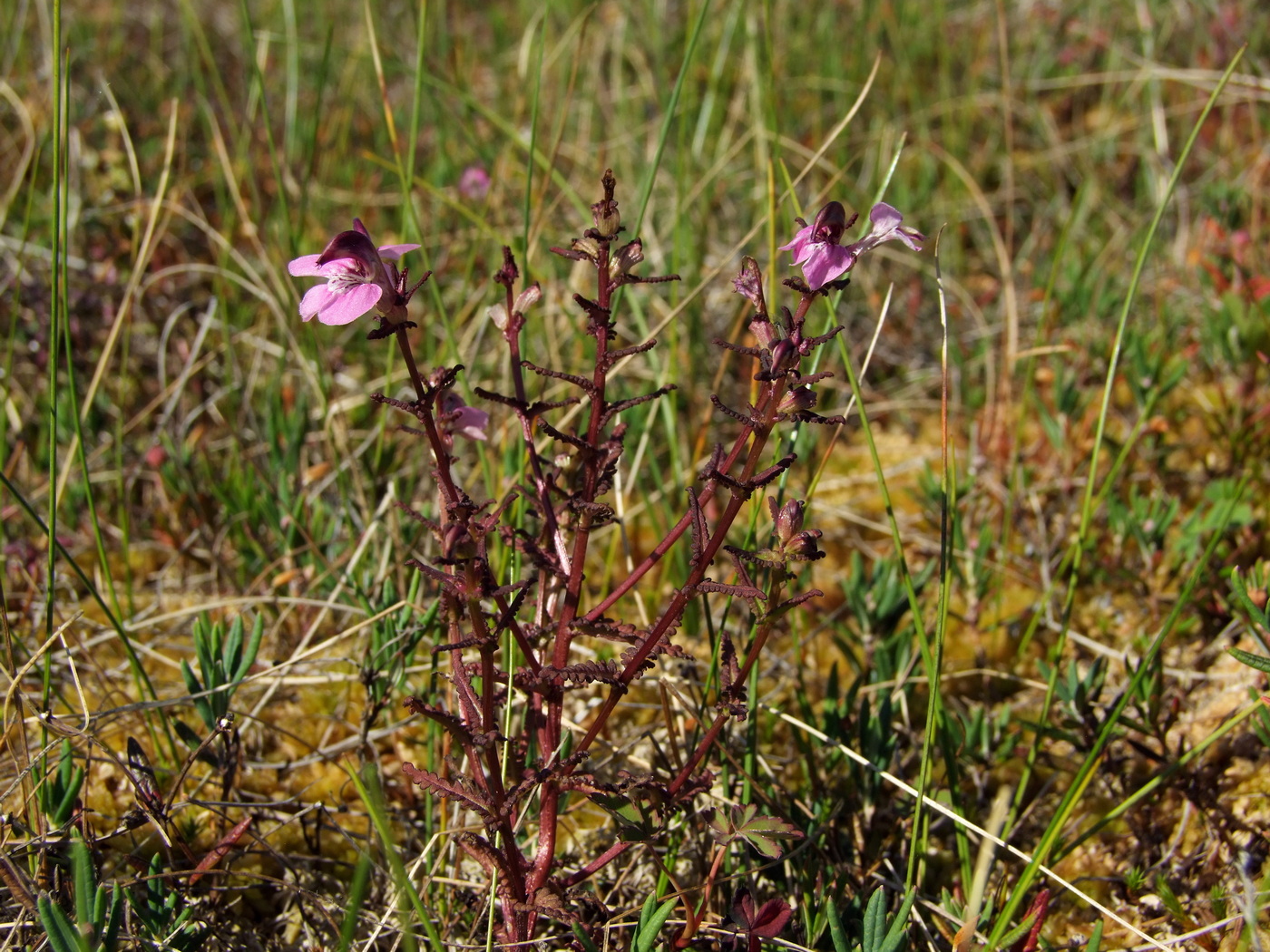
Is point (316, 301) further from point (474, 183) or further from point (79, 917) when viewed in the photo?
point (474, 183)

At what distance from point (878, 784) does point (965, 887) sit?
0.77ft

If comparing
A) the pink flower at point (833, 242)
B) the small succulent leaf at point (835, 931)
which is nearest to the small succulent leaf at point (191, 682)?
the small succulent leaf at point (835, 931)

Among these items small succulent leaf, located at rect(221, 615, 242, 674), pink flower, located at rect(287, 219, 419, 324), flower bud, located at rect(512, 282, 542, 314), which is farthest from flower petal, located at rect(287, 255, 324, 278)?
small succulent leaf, located at rect(221, 615, 242, 674)

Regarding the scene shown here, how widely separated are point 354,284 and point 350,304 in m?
0.05

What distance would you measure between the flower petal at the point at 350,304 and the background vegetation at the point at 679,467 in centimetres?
65

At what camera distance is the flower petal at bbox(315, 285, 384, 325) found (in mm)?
1264

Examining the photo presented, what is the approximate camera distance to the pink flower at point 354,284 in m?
1.28

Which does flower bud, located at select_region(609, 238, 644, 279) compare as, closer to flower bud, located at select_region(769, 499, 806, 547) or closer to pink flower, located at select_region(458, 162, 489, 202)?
flower bud, located at select_region(769, 499, 806, 547)

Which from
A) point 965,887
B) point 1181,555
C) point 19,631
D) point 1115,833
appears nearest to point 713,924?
point 965,887

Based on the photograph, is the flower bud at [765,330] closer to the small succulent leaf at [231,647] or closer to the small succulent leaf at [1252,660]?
the small succulent leaf at [1252,660]

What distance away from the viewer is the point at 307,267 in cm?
137

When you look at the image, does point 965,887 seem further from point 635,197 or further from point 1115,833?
point 635,197

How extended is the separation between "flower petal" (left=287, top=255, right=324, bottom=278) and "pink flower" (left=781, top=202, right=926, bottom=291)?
0.66 metres

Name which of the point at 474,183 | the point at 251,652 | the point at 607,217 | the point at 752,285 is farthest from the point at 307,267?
the point at 474,183
